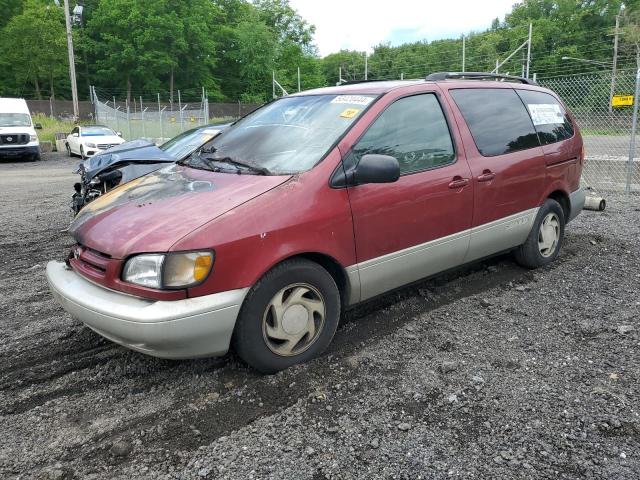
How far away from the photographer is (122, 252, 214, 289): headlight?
274 centimetres

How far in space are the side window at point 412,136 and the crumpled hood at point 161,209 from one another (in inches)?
29.4

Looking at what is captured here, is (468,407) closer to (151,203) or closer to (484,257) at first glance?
(484,257)

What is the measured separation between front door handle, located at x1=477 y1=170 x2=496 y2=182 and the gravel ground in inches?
38.8

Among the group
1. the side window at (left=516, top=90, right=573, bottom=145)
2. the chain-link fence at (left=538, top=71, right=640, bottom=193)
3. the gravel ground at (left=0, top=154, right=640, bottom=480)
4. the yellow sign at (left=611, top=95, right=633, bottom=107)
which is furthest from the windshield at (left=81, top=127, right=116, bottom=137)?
the side window at (left=516, top=90, right=573, bottom=145)

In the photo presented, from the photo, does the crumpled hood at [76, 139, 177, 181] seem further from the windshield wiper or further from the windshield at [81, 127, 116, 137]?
the windshield at [81, 127, 116, 137]

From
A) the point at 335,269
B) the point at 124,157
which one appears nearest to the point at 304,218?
the point at 335,269

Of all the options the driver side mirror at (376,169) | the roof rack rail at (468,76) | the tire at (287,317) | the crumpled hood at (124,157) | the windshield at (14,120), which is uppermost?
the windshield at (14,120)

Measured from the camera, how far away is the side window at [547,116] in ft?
15.9

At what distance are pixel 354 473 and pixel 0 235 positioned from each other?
654 centimetres

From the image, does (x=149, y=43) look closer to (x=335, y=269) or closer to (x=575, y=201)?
(x=575, y=201)

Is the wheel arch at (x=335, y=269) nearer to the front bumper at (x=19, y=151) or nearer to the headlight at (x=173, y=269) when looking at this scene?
the headlight at (x=173, y=269)

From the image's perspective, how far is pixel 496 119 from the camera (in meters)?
4.45

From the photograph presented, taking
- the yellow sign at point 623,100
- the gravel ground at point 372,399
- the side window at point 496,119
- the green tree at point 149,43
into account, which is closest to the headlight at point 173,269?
the gravel ground at point 372,399

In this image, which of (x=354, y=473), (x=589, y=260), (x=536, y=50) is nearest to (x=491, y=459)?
(x=354, y=473)
